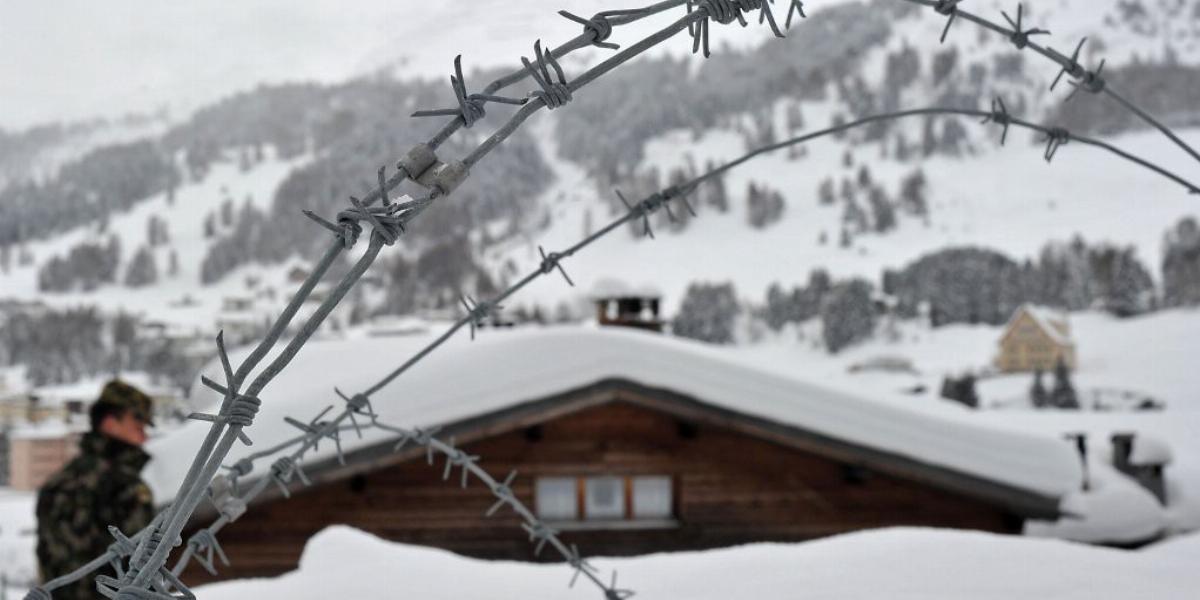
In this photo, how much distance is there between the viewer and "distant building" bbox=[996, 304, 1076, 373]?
2484 cm

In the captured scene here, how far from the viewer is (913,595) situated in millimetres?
1059

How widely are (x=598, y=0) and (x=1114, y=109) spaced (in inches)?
2253

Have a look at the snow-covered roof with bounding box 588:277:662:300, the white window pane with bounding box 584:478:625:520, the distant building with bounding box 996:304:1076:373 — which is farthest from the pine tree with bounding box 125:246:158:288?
the white window pane with bounding box 584:478:625:520

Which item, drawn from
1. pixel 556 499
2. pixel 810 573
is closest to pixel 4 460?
pixel 556 499

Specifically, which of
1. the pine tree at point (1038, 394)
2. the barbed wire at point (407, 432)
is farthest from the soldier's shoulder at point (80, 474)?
the pine tree at point (1038, 394)

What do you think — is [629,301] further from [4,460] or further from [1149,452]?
[4,460]

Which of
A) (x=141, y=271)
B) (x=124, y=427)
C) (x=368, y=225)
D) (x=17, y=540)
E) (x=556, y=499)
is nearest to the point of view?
(x=368, y=225)

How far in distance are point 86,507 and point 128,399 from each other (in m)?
0.41

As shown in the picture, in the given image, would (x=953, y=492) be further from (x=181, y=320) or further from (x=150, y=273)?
(x=150, y=273)

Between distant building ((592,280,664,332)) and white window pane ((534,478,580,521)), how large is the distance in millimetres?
4497

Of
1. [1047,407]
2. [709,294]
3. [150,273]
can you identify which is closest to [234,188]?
[150,273]

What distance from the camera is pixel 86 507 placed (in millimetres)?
3125

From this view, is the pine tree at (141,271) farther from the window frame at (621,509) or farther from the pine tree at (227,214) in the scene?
the window frame at (621,509)

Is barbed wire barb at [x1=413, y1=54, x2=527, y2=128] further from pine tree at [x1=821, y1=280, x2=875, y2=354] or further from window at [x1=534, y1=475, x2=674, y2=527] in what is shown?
A: pine tree at [x1=821, y1=280, x2=875, y2=354]
